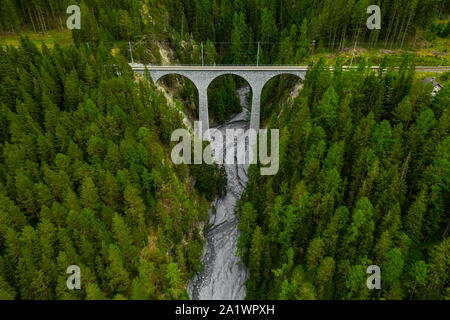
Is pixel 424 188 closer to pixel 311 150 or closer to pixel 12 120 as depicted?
pixel 311 150

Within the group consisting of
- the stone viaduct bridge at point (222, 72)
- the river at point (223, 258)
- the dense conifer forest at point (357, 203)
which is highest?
the stone viaduct bridge at point (222, 72)

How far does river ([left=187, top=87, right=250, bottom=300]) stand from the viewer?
132 ft

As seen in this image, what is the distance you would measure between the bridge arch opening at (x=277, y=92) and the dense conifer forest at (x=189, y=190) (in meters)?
8.91

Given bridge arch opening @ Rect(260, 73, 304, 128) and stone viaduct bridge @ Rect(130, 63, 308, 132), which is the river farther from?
stone viaduct bridge @ Rect(130, 63, 308, 132)

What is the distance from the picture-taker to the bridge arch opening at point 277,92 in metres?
64.8

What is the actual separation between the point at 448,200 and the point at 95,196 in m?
46.7

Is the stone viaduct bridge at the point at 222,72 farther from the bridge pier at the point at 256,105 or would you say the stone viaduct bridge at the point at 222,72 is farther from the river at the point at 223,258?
the river at the point at 223,258

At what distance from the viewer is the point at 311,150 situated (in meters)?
39.9

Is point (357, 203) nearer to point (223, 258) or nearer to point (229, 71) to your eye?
point (223, 258)

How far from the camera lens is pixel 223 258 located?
45.0m

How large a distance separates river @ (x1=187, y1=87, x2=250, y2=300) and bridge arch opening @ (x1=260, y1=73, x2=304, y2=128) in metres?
19.7

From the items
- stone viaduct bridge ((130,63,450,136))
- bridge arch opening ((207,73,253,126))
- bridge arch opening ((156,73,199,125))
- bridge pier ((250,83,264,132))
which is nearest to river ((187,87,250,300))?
bridge pier ((250,83,264,132))

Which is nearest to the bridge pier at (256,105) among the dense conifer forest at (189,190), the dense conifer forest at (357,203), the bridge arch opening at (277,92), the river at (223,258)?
the bridge arch opening at (277,92)
